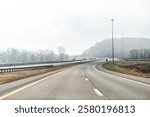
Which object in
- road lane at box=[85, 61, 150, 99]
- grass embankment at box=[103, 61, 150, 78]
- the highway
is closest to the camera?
the highway

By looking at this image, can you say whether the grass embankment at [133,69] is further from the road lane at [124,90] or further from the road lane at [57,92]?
the road lane at [57,92]

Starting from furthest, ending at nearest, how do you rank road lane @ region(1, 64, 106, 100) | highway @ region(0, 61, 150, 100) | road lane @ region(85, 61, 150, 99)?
road lane @ region(85, 61, 150, 99)
road lane @ region(1, 64, 106, 100)
highway @ region(0, 61, 150, 100)

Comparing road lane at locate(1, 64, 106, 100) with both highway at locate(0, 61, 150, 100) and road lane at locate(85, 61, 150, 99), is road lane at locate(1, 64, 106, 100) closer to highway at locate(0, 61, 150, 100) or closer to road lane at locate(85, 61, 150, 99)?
highway at locate(0, 61, 150, 100)

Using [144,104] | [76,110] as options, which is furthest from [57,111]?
[144,104]

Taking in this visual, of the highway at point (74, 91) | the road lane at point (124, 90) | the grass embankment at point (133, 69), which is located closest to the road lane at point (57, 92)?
the highway at point (74, 91)

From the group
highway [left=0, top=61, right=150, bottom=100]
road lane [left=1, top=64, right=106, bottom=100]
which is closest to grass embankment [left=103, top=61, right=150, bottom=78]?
highway [left=0, top=61, right=150, bottom=100]

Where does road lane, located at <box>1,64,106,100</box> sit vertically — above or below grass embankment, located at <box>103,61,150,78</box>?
above

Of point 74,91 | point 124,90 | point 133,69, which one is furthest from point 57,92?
point 133,69

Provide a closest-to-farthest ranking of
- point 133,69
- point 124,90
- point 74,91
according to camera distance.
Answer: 1. point 74,91
2. point 124,90
3. point 133,69

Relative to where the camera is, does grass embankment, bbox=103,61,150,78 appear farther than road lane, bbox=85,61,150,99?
Yes

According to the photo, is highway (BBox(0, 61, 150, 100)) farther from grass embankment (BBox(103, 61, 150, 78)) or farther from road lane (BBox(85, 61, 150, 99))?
grass embankment (BBox(103, 61, 150, 78))

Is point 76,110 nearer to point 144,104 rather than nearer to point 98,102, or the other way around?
point 98,102

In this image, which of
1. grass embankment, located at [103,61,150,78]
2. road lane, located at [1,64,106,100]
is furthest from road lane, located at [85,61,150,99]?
grass embankment, located at [103,61,150,78]

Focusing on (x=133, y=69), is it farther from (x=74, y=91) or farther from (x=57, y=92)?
(x=57, y=92)
